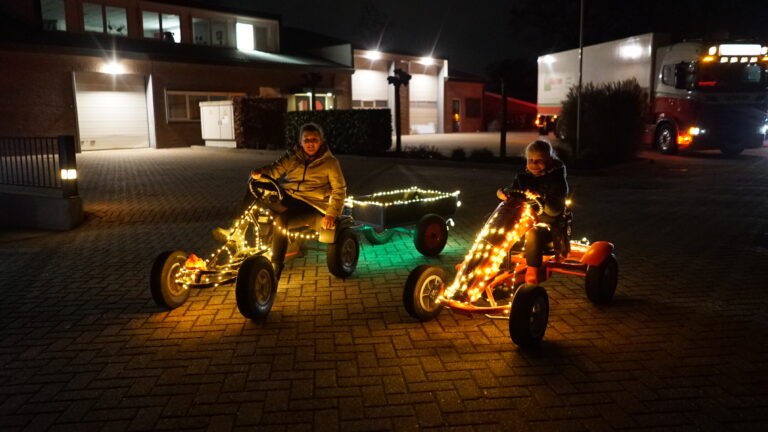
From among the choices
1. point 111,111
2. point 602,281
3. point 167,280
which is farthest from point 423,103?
point 167,280

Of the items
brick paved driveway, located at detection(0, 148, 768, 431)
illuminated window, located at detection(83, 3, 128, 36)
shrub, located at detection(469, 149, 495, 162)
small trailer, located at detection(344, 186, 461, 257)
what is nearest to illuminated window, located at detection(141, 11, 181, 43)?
illuminated window, located at detection(83, 3, 128, 36)

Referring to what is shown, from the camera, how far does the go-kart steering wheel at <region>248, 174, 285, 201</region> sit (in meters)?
5.68

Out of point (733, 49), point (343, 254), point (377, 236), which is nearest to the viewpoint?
point (343, 254)

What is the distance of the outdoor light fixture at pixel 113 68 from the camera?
2472 cm

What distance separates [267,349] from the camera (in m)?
4.45

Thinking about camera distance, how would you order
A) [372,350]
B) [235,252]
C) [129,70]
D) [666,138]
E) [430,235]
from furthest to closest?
[129,70] → [666,138] → [430,235] → [235,252] → [372,350]

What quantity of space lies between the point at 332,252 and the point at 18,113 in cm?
2109

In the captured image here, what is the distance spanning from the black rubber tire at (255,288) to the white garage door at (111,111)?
2280 centimetres

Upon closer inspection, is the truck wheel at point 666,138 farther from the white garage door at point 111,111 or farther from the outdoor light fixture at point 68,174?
the white garage door at point 111,111

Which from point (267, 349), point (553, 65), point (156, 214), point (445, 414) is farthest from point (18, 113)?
point (445, 414)

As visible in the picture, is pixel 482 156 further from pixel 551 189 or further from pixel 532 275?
pixel 532 275

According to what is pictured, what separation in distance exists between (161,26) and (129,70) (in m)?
4.42

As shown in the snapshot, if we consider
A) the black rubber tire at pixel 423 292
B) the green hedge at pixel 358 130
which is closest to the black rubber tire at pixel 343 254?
the black rubber tire at pixel 423 292

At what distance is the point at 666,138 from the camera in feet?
65.4
